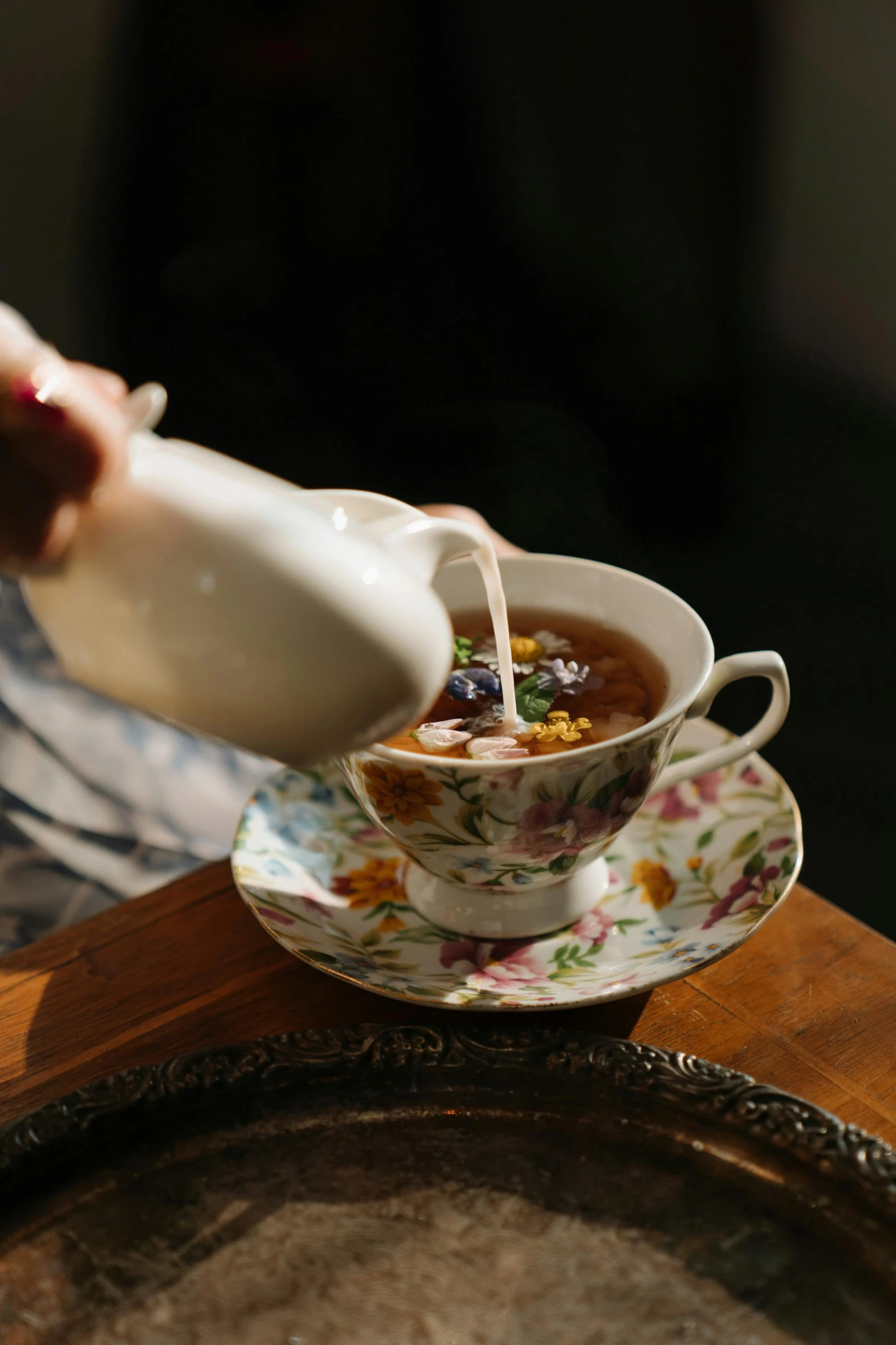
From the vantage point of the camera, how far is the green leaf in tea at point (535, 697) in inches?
29.1

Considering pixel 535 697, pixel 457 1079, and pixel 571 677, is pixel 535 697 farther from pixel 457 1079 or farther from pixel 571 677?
pixel 457 1079

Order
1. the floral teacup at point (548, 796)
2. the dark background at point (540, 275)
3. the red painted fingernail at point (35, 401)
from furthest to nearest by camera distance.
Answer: the dark background at point (540, 275)
the floral teacup at point (548, 796)
the red painted fingernail at point (35, 401)

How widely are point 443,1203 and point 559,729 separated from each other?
30cm

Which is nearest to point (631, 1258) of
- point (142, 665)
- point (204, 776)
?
point (142, 665)

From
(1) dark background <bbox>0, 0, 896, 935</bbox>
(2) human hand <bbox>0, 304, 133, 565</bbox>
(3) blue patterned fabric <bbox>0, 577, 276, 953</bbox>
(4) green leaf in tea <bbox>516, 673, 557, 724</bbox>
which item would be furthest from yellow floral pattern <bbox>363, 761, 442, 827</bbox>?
(1) dark background <bbox>0, 0, 896, 935</bbox>

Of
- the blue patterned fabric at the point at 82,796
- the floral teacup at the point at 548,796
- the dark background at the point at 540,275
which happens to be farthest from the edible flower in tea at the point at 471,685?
the dark background at the point at 540,275

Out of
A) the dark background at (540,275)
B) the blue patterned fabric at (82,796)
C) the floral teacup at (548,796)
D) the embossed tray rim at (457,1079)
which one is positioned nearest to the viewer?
the embossed tray rim at (457,1079)

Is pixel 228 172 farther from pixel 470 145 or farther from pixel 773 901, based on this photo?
pixel 773 901

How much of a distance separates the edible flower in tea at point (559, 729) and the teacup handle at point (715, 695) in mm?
61

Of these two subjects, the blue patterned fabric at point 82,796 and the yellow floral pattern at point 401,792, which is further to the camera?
the blue patterned fabric at point 82,796

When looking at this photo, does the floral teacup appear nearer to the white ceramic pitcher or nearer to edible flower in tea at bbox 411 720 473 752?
edible flower in tea at bbox 411 720 473 752

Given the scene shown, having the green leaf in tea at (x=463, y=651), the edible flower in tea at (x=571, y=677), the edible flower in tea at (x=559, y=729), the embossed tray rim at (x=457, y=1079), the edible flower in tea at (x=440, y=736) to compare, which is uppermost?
the edible flower in tea at (x=559, y=729)

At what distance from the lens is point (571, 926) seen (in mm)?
733

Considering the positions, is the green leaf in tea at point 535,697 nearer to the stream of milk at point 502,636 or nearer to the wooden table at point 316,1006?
the stream of milk at point 502,636
